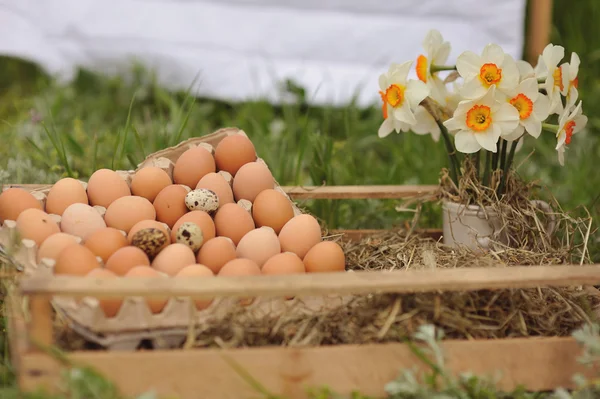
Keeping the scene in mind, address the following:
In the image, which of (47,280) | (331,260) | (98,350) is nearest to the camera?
(47,280)

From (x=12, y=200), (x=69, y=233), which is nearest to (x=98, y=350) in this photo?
(x=69, y=233)

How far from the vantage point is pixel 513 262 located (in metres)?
1.62

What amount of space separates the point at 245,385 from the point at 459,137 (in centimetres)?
82

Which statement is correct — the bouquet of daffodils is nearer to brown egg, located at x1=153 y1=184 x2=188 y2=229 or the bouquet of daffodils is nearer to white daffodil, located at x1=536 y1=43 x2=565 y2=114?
white daffodil, located at x1=536 y1=43 x2=565 y2=114

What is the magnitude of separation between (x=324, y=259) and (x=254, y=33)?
7.91 ft

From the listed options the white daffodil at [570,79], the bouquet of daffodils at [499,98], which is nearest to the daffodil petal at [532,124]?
the bouquet of daffodils at [499,98]

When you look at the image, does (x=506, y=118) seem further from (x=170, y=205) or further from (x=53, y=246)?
(x=53, y=246)

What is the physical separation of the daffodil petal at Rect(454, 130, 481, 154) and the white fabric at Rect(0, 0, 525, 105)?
77.6 inches

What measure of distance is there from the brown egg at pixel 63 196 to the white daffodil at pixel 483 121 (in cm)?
92

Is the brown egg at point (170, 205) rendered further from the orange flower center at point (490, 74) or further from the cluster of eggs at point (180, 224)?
the orange flower center at point (490, 74)

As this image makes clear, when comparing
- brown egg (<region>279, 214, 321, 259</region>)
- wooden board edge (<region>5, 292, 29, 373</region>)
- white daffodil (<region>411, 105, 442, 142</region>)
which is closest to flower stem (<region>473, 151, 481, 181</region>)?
white daffodil (<region>411, 105, 442, 142</region>)

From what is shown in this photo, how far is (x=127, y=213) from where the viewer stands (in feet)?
5.09

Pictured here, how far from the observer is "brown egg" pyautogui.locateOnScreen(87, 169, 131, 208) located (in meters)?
1.63

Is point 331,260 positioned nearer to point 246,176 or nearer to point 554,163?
point 246,176
